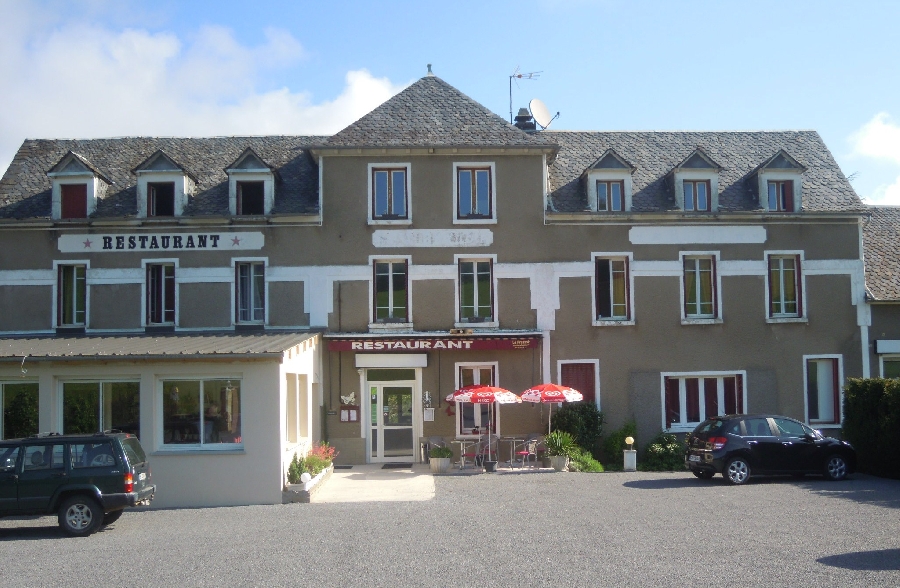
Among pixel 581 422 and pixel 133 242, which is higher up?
pixel 133 242

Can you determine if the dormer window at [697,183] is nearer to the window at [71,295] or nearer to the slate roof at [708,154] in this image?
the slate roof at [708,154]

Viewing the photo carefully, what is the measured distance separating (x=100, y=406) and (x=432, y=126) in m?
11.3

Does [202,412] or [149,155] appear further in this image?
[149,155]

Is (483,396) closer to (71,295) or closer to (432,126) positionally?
(432,126)

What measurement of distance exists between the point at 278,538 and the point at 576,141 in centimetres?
1739

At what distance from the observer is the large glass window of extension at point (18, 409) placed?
17.7 metres

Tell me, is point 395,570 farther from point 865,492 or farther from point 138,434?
point 865,492

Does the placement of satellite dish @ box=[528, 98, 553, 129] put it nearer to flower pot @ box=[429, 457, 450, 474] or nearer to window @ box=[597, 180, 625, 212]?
window @ box=[597, 180, 625, 212]

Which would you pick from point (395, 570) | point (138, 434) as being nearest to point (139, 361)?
point (138, 434)

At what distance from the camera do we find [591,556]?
11.0 m

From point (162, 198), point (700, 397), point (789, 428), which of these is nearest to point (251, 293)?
point (162, 198)

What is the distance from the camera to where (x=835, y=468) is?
735 inches

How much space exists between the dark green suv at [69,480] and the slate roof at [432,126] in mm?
11220

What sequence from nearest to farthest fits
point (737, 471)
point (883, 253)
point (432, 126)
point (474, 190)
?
point (737, 471), point (474, 190), point (432, 126), point (883, 253)
